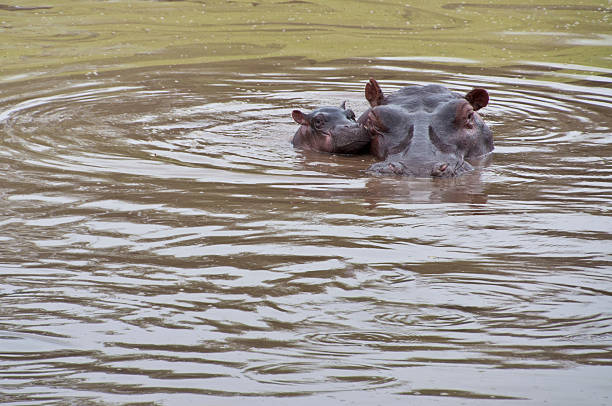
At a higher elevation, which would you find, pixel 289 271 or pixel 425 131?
pixel 425 131

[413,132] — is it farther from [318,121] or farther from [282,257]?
[282,257]

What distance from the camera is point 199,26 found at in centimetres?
1769

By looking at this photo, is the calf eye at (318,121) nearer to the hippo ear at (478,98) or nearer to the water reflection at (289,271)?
the water reflection at (289,271)

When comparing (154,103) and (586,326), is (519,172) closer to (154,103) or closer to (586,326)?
(586,326)

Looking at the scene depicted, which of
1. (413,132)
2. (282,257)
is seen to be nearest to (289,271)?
(282,257)

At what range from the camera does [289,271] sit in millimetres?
4566

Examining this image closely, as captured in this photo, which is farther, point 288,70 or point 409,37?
point 409,37

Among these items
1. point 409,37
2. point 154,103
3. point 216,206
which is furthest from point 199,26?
point 216,206

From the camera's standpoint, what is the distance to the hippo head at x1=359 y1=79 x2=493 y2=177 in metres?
7.04

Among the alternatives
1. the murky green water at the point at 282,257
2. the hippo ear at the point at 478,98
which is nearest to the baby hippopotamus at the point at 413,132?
the hippo ear at the point at 478,98

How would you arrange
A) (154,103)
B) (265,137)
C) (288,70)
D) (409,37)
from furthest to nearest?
(409,37) < (288,70) < (154,103) < (265,137)

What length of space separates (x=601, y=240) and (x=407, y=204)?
52.0 inches

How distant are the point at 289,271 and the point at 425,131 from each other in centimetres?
310

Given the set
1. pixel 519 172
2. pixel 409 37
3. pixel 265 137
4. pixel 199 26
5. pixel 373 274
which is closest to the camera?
pixel 373 274
